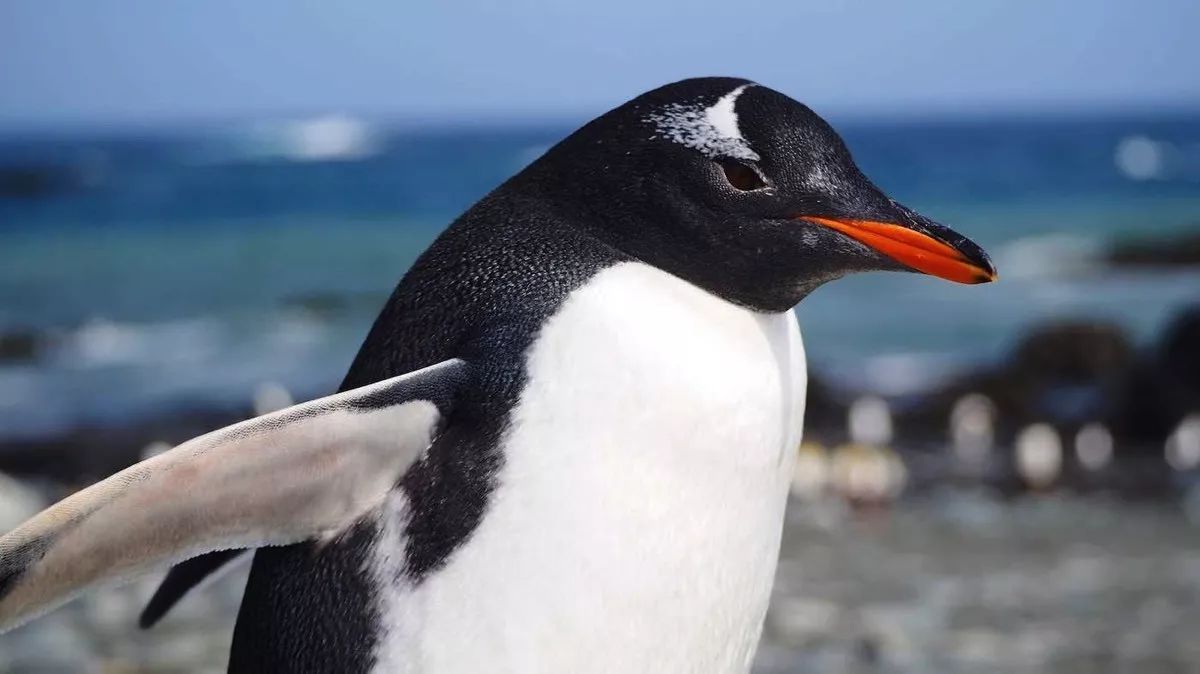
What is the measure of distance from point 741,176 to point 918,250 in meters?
0.17

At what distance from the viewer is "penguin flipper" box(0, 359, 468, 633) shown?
3.91 feet

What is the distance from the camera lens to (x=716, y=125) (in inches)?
50.3

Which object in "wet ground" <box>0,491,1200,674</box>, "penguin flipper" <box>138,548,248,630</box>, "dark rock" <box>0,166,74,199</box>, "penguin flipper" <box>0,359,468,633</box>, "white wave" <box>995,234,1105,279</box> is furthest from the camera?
"dark rock" <box>0,166,74,199</box>

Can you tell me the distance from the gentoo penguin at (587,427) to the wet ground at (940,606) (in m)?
2.33

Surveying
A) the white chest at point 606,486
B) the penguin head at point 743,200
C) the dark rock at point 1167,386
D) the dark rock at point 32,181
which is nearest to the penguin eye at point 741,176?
the penguin head at point 743,200

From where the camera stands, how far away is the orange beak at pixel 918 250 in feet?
3.97

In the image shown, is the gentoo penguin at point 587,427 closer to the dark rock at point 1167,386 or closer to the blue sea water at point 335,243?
the dark rock at point 1167,386

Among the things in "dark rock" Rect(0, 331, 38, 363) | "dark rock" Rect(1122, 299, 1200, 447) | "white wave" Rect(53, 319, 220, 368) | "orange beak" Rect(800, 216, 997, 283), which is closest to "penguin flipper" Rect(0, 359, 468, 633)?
"orange beak" Rect(800, 216, 997, 283)

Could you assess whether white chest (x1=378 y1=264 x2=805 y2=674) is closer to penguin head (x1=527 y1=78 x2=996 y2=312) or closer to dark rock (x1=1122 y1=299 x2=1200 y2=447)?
penguin head (x1=527 y1=78 x2=996 y2=312)

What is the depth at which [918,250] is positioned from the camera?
1.23m

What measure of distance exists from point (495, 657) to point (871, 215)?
53 cm

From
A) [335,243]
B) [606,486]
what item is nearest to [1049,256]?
[335,243]

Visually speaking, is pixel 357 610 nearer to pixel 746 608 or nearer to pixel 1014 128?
pixel 746 608

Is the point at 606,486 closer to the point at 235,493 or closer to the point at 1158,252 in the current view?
the point at 235,493
